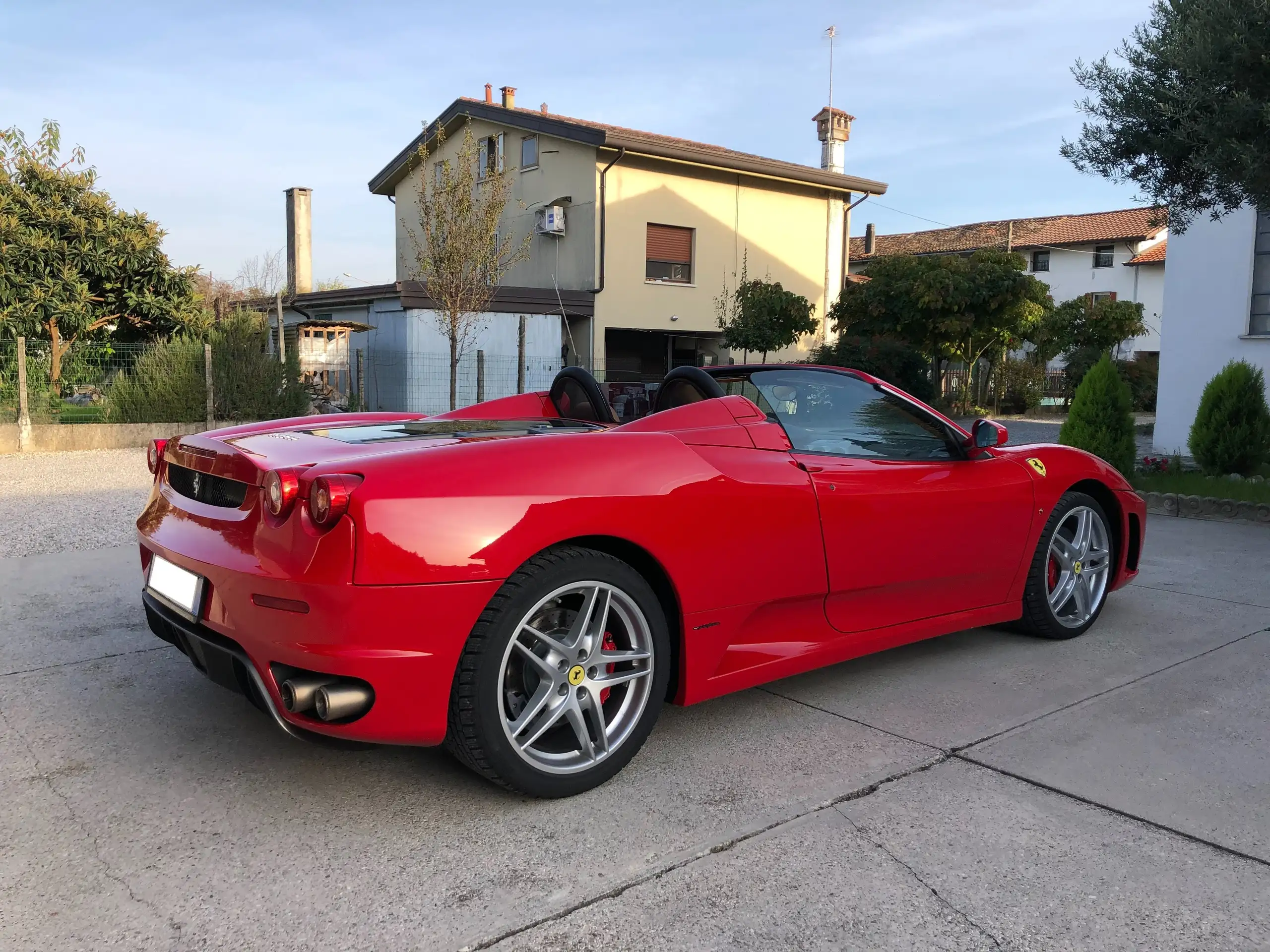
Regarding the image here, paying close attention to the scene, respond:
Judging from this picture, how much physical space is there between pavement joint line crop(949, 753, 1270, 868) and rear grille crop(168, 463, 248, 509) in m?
2.37

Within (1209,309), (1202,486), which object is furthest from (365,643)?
(1209,309)

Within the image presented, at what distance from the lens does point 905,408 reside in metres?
4.09

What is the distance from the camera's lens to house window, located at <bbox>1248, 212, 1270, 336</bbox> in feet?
37.4

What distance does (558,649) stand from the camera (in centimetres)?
281

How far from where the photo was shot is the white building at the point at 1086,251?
46.2 metres

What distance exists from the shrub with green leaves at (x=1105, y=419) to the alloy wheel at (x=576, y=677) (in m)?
7.55

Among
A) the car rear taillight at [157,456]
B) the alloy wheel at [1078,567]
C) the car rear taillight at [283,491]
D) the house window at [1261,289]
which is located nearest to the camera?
the car rear taillight at [283,491]

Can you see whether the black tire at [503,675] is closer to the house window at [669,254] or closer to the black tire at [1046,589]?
the black tire at [1046,589]

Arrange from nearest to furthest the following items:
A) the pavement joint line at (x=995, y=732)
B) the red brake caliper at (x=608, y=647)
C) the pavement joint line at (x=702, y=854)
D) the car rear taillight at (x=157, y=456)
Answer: the pavement joint line at (x=702, y=854) → the red brake caliper at (x=608, y=647) → the pavement joint line at (x=995, y=732) → the car rear taillight at (x=157, y=456)

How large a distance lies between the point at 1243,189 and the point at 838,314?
1545cm

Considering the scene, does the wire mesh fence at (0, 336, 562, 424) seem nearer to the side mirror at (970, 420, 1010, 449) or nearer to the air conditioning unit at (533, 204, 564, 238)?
the air conditioning unit at (533, 204, 564, 238)

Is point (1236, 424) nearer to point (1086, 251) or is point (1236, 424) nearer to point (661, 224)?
point (661, 224)

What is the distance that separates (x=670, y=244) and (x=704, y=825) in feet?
70.7

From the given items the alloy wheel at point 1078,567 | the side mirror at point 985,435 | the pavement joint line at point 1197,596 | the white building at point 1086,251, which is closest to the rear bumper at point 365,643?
the side mirror at point 985,435
